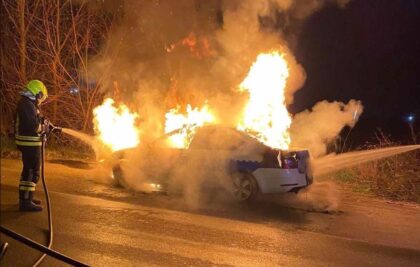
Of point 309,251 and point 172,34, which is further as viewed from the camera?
point 172,34

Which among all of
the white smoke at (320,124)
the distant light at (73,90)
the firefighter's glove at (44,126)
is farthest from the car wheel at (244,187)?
the distant light at (73,90)

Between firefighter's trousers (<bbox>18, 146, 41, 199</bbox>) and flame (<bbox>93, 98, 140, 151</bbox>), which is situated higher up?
flame (<bbox>93, 98, 140, 151</bbox>)

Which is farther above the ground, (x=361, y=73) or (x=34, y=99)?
(x=361, y=73)

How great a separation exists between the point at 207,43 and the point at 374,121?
14.2m

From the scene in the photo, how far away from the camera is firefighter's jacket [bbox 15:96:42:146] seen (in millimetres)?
7094

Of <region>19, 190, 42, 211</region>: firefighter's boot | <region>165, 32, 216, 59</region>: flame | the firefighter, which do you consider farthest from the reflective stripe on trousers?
<region>165, 32, 216, 59</region>: flame

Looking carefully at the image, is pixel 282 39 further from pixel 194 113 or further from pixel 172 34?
pixel 172 34

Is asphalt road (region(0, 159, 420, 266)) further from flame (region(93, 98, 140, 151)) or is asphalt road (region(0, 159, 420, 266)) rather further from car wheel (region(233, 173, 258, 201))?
flame (region(93, 98, 140, 151))

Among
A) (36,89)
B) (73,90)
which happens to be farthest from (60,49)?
(36,89)

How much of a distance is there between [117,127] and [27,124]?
4.53 metres

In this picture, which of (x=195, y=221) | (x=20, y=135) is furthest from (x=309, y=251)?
(x=20, y=135)

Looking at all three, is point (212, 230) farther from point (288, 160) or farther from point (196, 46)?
point (196, 46)

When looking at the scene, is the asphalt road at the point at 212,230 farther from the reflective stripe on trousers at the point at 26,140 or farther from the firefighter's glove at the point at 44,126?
the firefighter's glove at the point at 44,126

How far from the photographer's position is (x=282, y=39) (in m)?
11.1
